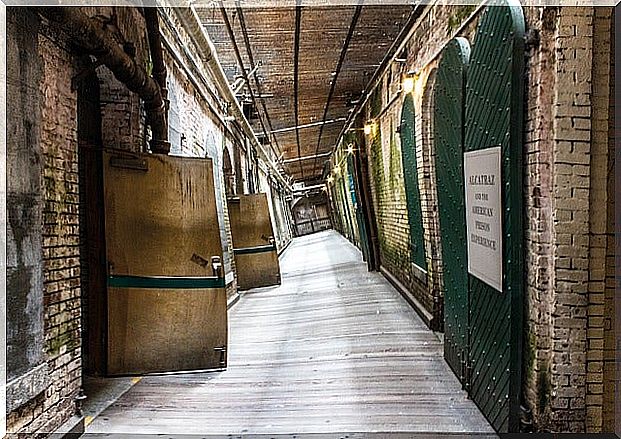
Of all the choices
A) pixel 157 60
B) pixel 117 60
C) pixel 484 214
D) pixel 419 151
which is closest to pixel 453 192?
pixel 484 214

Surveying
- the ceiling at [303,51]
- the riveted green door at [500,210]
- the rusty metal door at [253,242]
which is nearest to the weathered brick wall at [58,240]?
the riveted green door at [500,210]

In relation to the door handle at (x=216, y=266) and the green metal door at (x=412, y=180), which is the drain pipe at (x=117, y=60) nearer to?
the door handle at (x=216, y=266)

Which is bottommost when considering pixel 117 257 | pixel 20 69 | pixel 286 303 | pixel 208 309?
pixel 286 303

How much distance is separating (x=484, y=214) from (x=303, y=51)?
5.47m

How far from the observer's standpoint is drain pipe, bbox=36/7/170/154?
371 centimetres

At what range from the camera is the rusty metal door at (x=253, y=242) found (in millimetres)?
10953

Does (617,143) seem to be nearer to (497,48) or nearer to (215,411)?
(497,48)

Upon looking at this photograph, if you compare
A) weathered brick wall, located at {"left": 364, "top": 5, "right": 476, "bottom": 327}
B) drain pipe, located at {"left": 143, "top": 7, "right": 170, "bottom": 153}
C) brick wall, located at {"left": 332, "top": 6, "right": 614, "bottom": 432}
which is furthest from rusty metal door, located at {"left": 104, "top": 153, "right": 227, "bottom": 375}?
brick wall, located at {"left": 332, "top": 6, "right": 614, "bottom": 432}

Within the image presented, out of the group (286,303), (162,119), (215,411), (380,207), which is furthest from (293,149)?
(215,411)

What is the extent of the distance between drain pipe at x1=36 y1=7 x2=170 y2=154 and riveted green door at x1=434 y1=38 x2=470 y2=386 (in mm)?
2427

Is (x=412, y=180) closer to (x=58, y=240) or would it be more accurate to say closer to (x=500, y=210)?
(x=500, y=210)

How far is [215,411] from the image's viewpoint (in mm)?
4504

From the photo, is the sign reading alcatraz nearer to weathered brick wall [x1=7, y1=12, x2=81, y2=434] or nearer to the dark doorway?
weathered brick wall [x1=7, y1=12, x2=81, y2=434]

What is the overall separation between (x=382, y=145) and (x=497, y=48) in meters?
6.61
